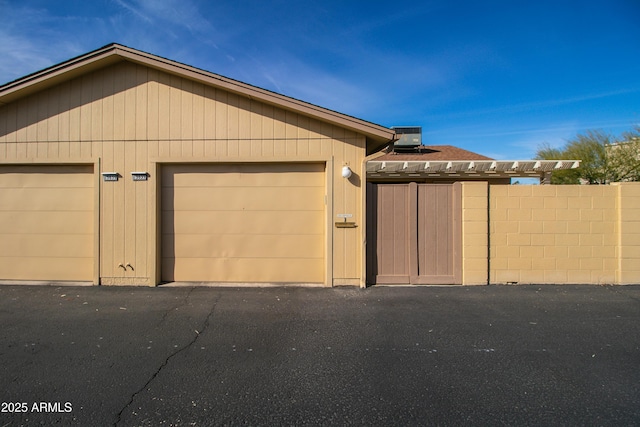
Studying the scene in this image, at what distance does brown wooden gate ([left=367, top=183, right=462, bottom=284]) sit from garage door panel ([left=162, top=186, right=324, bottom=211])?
1172 mm

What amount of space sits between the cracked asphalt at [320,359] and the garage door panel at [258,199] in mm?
1669

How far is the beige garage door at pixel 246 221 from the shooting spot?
6277 mm

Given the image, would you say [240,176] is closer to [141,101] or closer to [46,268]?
[141,101]

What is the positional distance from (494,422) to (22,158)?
26.9 feet

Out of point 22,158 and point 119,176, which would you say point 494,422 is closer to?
point 119,176

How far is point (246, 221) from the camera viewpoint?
247 inches

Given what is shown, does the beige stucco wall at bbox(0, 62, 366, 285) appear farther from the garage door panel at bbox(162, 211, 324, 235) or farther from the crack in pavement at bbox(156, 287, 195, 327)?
the crack in pavement at bbox(156, 287, 195, 327)

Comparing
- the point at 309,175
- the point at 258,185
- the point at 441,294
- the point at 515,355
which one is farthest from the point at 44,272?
the point at 515,355

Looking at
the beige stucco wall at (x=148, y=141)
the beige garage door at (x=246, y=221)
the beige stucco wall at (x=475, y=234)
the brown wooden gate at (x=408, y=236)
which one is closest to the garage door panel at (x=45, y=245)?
the beige stucco wall at (x=148, y=141)

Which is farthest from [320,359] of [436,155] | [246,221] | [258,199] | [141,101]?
[436,155]

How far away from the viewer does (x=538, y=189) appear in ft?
20.3

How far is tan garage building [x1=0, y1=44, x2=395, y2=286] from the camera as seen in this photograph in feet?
20.2

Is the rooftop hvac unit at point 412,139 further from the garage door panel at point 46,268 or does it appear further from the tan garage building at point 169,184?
the garage door panel at point 46,268

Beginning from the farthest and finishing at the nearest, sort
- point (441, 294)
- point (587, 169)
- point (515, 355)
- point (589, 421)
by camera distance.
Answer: point (587, 169) → point (441, 294) → point (515, 355) → point (589, 421)
